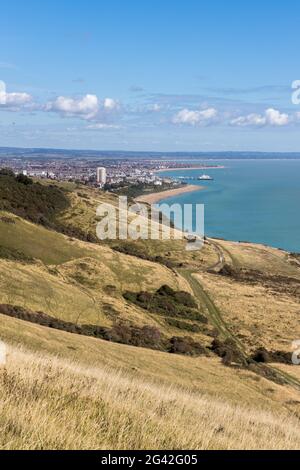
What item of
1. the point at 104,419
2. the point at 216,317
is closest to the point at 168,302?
the point at 216,317

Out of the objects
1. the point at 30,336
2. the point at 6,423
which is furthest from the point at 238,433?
the point at 30,336

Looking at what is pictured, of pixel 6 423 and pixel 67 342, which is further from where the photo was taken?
pixel 67 342

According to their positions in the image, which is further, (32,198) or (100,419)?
(32,198)

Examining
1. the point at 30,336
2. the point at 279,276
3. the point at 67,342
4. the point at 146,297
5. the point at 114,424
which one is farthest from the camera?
the point at 279,276

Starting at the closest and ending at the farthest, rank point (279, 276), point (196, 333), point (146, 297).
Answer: point (196, 333) < point (146, 297) < point (279, 276)

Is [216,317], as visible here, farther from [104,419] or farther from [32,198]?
[104,419]
